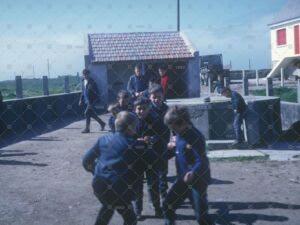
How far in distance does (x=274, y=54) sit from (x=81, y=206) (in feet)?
77.1

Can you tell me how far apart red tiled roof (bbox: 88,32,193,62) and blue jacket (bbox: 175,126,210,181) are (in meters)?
16.1

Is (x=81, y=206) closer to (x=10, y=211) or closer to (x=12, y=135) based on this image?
(x=10, y=211)

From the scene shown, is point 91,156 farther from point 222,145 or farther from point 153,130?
point 222,145

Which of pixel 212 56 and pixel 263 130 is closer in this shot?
pixel 263 130

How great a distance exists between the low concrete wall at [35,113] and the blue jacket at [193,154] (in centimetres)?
695

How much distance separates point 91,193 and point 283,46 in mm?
22396

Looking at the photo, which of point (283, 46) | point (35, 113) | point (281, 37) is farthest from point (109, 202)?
point (281, 37)

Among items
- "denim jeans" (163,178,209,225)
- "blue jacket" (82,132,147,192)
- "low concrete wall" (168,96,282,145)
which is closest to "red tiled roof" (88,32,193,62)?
"low concrete wall" (168,96,282,145)

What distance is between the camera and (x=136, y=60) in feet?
64.2

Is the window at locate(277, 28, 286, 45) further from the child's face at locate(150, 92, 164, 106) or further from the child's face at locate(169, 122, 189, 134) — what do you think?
the child's face at locate(169, 122, 189, 134)

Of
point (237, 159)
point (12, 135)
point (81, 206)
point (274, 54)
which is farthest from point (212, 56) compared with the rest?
point (81, 206)

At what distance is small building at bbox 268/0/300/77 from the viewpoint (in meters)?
24.0

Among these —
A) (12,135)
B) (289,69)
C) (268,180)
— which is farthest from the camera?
(289,69)

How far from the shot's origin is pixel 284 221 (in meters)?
4.20
